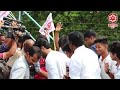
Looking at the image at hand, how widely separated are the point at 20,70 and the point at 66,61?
770 mm

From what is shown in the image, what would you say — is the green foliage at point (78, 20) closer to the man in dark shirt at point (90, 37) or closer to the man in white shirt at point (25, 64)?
the man in dark shirt at point (90, 37)

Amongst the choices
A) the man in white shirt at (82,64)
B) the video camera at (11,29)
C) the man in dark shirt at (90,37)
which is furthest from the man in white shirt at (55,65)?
the man in dark shirt at (90,37)

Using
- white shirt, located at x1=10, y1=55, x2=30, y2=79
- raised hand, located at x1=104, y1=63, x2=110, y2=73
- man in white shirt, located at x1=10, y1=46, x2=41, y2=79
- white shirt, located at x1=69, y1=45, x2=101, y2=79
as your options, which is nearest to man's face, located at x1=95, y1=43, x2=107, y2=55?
raised hand, located at x1=104, y1=63, x2=110, y2=73

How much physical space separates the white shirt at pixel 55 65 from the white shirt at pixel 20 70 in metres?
0.33

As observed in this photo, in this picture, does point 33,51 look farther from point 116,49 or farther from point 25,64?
point 116,49

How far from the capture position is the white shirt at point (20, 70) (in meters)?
4.85

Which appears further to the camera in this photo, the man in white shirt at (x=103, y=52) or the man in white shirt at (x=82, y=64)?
the man in white shirt at (x=103, y=52)

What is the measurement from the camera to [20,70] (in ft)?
16.0
